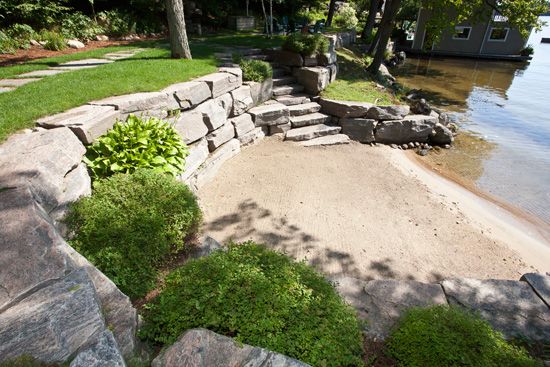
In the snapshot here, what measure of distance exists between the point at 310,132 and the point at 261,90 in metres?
1.77

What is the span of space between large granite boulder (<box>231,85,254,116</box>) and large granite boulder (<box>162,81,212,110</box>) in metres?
1.08

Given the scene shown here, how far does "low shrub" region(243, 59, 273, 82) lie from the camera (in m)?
8.50

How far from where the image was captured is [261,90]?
8711 mm

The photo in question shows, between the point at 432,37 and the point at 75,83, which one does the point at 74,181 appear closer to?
the point at 75,83

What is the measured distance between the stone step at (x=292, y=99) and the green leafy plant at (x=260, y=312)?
273 inches

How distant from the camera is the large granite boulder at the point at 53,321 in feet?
6.23

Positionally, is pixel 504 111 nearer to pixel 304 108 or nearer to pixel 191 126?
pixel 304 108

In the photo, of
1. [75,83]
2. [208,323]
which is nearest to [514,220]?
[208,323]

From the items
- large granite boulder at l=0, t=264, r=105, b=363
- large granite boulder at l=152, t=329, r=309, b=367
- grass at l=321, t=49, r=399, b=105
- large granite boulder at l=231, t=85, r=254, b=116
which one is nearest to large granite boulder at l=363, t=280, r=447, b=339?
large granite boulder at l=152, t=329, r=309, b=367

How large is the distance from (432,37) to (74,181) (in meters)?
12.9

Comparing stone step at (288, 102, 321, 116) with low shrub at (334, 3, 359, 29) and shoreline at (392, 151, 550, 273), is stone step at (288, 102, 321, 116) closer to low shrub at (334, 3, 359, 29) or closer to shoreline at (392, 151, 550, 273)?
shoreline at (392, 151, 550, 273)

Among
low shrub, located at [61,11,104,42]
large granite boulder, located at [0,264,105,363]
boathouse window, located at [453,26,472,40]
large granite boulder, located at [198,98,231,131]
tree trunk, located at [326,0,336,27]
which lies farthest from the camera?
boathouse window, located at [453,26,472,40]

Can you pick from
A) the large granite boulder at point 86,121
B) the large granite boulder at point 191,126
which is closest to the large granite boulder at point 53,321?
the large granite boulder at point 86,121

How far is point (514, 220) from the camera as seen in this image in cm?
664
